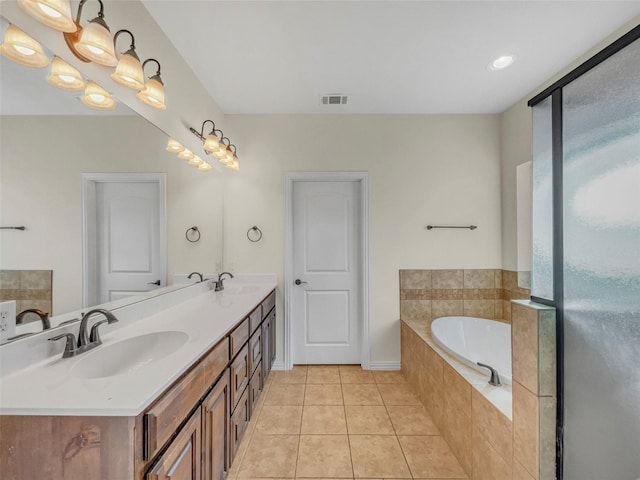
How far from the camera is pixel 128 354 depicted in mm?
1248

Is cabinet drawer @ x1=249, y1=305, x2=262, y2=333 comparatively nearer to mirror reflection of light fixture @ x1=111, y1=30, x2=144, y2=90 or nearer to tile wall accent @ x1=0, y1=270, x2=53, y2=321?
tile wall accent @ x1=0, y1=270, x2=53, y2=321

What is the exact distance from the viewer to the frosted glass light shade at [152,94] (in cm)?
148

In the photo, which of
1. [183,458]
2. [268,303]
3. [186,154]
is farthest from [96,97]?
[268,303]

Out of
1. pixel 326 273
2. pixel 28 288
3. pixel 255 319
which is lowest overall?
pixel 255 319

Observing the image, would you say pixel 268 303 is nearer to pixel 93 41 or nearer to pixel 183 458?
pixel 183 458

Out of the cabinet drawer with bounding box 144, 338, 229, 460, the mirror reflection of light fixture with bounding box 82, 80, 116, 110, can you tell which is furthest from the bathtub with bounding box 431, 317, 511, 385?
the mirror reflection of light fixture with bounding box 82, 80, 116, 110

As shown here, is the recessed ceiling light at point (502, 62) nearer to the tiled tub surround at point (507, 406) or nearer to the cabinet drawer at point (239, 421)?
the tiled tub surround at point (507, 406)

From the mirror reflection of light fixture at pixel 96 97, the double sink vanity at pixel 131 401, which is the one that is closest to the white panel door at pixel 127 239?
the double sink vanity at pixel 131 401

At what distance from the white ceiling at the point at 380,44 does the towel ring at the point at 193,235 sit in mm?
1234

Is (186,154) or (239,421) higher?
(186,154)

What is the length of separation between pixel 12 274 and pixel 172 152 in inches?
47.8

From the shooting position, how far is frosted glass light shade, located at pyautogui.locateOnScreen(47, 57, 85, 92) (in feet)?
3.68

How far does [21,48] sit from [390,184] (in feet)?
8.50

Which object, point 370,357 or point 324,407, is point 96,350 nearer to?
point 324,407
